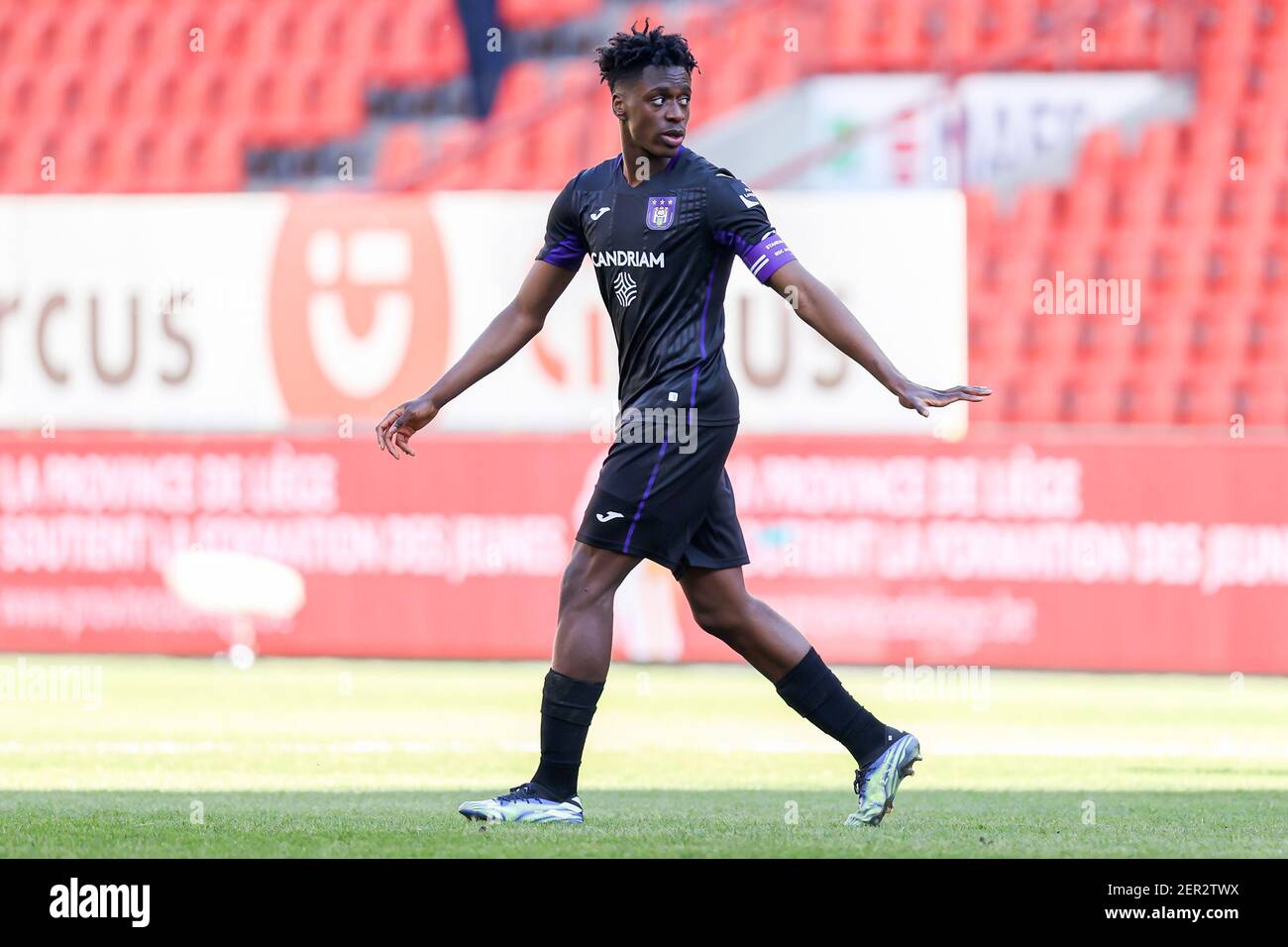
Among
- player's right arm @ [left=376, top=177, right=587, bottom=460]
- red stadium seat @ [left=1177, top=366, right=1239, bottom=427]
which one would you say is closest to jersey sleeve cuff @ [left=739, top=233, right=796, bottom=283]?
player's right arm @ [left=376, top=177, right=587, bottom=460]

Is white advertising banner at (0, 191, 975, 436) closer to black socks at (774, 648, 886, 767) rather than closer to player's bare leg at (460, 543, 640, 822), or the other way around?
black socks at (774, 648, 886, 767)

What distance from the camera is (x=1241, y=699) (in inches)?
450

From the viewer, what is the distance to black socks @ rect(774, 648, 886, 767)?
6.10 m

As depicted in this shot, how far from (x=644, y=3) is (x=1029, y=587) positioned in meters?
7.42

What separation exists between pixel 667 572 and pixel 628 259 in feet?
23.4

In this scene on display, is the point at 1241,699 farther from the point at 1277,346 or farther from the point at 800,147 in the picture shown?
the point at 800,147

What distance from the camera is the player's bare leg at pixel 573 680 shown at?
19.4 feet

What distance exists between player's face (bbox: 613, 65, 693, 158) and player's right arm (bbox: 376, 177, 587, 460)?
347 mm

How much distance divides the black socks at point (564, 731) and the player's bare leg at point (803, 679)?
0.41 meters

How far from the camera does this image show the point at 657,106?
588 cm

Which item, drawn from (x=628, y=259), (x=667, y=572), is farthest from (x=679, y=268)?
(x=667, y=572)

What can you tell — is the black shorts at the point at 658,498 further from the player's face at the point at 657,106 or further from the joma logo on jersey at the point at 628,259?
the player's face at the point at 657,106
